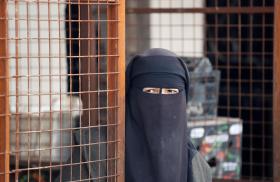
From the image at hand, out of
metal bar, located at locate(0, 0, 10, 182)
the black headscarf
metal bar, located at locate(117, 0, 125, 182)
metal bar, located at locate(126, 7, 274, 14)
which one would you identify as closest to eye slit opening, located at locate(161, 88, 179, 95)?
the black headscarf

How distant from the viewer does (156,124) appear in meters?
3.17

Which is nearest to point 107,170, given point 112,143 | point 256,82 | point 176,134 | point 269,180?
point 112,143

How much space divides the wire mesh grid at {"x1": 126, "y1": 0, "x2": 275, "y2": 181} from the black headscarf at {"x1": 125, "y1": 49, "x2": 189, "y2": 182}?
1.80 m

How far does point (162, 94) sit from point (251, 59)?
2.45 meters

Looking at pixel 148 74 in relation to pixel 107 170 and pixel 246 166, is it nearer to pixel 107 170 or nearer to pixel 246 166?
pixel 107 170

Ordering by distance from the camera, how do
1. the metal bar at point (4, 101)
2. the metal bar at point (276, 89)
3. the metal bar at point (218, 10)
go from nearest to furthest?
the metal bar at point (4, 101) → the metal bar at point (276, 89) → the metal bar at point (218, 10)

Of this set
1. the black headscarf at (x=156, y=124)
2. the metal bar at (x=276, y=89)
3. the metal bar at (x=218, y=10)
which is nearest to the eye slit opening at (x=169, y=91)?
the black headscarf at (x=156, y=124)

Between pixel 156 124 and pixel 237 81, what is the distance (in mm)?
2274

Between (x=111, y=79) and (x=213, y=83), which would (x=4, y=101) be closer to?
(x=111, y=79)

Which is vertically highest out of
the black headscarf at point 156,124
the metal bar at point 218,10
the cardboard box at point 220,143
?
the metal bar at point 218,10

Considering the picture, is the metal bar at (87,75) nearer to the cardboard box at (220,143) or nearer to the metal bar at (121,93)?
the metal bar at (121,93)

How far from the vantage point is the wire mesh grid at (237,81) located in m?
5.15

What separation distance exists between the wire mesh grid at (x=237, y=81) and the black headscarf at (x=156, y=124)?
5.89ft

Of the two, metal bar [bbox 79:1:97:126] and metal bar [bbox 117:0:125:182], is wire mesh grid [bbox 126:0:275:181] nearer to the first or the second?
metal bar [bbox 79:1:97:126]
